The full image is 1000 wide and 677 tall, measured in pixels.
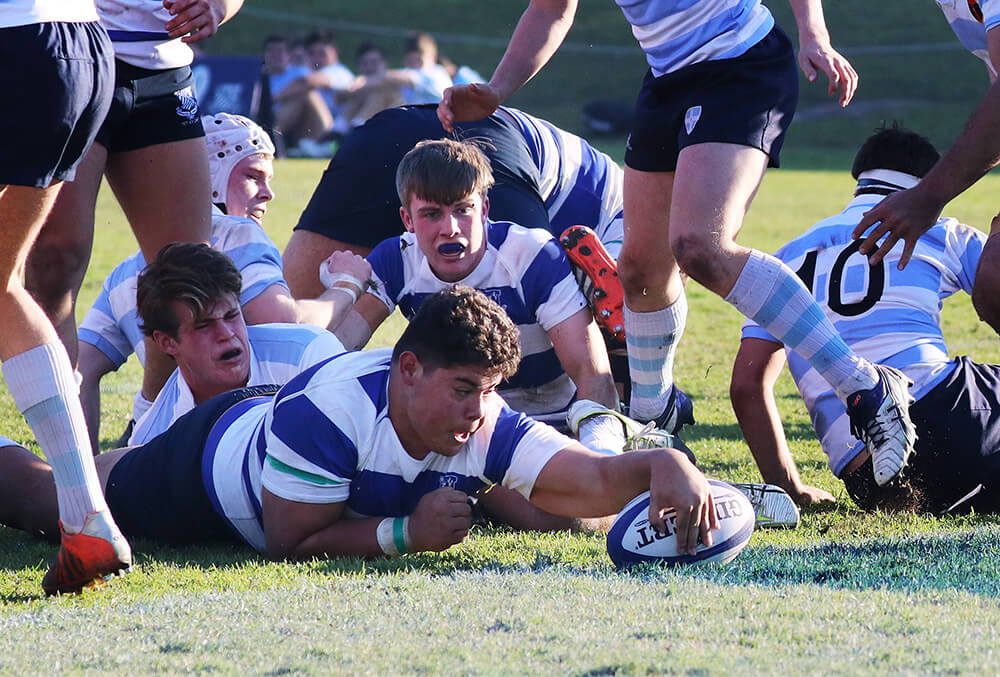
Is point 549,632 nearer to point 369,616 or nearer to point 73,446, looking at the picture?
point 369,616

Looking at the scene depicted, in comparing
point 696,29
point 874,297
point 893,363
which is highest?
point 696,29

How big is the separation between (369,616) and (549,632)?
449 mm

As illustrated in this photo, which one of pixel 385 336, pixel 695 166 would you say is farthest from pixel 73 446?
pixel 385 336

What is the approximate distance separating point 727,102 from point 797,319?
0.74 m

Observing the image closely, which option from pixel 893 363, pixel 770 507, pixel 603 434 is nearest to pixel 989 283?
pixel 893 363

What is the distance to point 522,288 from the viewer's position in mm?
5102

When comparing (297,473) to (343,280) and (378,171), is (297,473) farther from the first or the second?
(378,171)

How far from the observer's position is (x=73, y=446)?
342 centimetres

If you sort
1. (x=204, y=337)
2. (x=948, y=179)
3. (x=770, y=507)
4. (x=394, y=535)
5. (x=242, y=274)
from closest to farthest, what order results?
(x=394, y=535) → (x=948, y=179) → (x=770, y=507) → (x=204, y=337) → (x=242, y=274)

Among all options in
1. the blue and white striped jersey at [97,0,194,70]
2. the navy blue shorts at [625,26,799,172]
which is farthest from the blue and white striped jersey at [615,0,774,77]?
the blue and white striped jersey at [97,0,194,70]

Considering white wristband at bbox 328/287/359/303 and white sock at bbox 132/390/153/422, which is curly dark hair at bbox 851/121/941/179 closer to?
white wristband at bbox 328/287/359/303

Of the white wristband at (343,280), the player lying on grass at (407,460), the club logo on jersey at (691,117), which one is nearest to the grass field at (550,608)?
the player lying on grass at (407,460)

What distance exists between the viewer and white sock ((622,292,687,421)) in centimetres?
493

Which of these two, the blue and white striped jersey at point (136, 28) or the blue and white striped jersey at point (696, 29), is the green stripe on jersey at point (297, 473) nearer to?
the blue and white striped jersey at point (136, 28)
